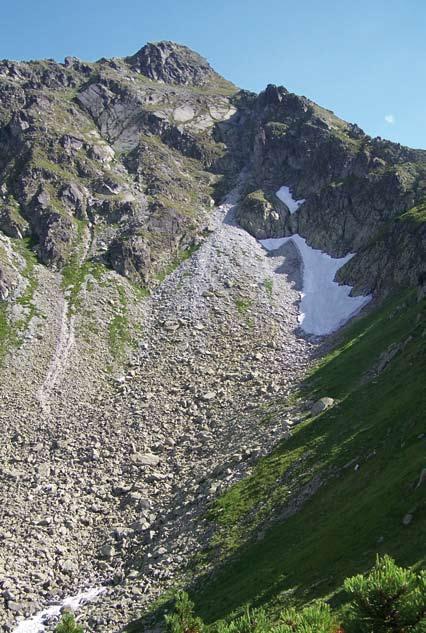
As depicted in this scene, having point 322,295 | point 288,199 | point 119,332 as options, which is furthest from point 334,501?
point 288,199

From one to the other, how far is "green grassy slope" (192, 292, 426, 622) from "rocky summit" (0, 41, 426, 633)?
0.58ft

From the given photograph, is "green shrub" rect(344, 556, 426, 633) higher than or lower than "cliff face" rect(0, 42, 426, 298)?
lower

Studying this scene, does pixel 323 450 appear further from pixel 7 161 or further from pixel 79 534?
pixel 7 161

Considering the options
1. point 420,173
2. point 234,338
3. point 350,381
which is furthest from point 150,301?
point 420,173

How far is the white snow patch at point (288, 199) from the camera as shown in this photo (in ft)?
376

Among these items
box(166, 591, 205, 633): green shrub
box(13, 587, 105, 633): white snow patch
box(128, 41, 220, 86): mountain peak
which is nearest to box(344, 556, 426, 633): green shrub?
box(166, 591, 205, 633): green shrub

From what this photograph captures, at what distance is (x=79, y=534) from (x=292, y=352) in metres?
38.4

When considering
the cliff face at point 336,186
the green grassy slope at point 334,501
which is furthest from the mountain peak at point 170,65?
the green grassy slope at point 334,501

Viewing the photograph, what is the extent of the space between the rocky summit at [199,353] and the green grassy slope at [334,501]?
176 mm

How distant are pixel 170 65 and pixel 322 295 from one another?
135 metres

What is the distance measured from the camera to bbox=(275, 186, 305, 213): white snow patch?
115 metres

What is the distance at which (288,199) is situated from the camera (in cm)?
11800

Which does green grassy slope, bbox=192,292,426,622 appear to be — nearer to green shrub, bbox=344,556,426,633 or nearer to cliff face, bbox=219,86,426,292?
green shrub, bbox=344,556,426,633

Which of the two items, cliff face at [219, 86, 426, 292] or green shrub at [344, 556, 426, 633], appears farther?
cliff face at [219, 86, 426, 292]
